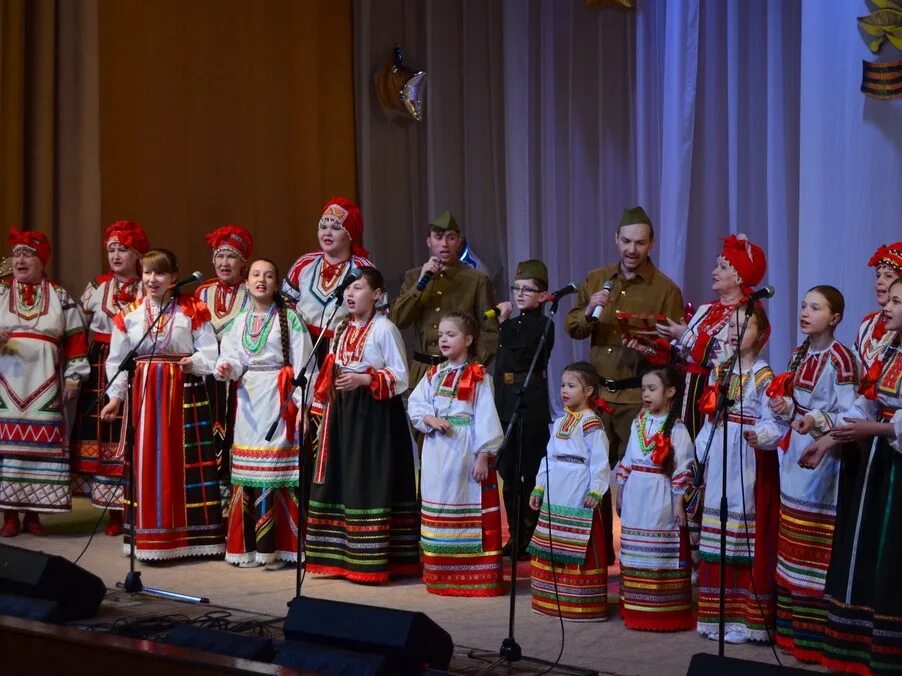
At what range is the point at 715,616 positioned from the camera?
4.58 metres

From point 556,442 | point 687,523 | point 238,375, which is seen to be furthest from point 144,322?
point 687,523

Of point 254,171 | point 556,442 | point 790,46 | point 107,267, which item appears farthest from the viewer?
point 254,171

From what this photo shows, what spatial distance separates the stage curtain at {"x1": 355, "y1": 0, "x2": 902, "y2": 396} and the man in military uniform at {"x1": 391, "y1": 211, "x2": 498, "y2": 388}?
152 centimetres

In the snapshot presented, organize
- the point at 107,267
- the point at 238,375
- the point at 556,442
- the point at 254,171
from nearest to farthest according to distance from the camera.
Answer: the point at 556,442
the point at 238,375
the point at 107,267
the point at 254,171

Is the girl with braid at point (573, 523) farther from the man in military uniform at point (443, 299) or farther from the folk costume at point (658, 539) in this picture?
the man in military uniform at point (443, 299)

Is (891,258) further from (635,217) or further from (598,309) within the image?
(635,217)

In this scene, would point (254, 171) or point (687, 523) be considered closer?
point (687, 523)

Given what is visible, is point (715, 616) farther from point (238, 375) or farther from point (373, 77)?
point (373, 77)

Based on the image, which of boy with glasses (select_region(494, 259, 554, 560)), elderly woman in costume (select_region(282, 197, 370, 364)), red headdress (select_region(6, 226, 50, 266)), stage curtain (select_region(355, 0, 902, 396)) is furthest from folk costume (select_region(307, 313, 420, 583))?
stage curtain (select_region(355, 0, 902, 396))

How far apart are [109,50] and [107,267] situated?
4.51 feet

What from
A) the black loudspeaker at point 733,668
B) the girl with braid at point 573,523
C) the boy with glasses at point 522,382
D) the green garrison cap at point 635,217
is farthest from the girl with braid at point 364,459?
the black loudspeaker at point 733,668

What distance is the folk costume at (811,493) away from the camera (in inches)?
164

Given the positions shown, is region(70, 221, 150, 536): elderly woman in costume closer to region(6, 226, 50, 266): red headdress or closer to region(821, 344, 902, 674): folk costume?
region(6, 226, 50, 266): red headdress

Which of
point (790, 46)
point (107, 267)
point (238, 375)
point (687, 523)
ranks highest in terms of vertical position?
point (790, 46)
